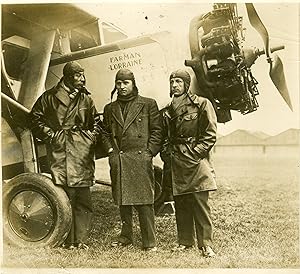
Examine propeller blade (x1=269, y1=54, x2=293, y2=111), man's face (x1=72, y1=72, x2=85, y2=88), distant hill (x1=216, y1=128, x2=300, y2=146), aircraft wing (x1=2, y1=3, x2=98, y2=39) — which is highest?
aircraft wing (x1=2, y1=3, x2=98, y2=39)

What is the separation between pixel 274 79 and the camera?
2.29 m

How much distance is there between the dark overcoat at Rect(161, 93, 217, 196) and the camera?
219 cm

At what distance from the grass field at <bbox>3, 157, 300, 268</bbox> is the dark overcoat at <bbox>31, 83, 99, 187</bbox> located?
14 centimetres

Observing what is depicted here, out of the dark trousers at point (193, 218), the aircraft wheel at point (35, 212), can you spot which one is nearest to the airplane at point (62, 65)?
the aircraft wheel at point (35, 212)

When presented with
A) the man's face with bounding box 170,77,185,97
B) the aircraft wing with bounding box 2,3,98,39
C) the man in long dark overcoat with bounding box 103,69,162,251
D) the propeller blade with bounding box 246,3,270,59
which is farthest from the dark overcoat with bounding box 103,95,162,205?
the propeller blade with bounding box 246,3,270,59

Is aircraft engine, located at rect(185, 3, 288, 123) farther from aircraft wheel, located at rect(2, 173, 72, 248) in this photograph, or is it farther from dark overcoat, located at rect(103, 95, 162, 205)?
aircraft wheel, located at rect(2, 173, 72, 248)

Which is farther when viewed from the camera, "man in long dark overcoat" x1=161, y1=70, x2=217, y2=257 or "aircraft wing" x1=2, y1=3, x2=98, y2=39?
"aircraft wing" x1=2, y1=3, x2=98, y2=39

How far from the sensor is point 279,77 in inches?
90.3

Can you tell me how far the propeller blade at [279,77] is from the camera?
2.29 m

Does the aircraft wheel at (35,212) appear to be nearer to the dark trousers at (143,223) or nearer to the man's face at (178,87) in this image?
the dark trousers at (143,223)

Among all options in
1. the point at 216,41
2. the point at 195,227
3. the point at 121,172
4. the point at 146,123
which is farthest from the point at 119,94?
the point at 195,227

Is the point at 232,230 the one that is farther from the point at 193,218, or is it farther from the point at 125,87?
the point at 125,87

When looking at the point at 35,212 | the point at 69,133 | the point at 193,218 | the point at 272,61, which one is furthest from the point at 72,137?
the point at 272,61

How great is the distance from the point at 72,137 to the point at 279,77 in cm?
100
